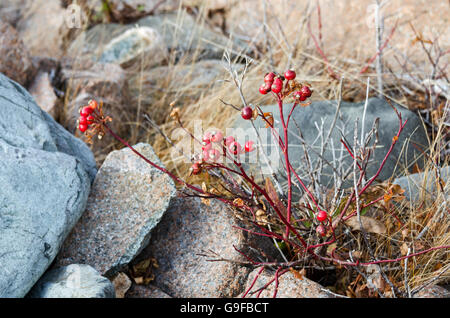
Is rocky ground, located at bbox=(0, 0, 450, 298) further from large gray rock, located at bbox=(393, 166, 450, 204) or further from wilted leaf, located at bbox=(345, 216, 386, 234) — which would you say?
wilted leaf, located at bbox=(345, 216, 386, 234)

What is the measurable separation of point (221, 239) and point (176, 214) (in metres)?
0.24

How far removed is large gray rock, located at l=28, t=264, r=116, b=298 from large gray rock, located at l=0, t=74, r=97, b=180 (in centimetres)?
48

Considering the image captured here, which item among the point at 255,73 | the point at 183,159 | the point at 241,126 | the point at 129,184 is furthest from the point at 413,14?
the point at 129,184

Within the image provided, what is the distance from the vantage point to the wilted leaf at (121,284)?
1.89 metres

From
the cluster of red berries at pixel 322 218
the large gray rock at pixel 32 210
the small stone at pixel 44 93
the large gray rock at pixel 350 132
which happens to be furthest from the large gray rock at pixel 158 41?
the cluster of red berries at pixel 322 218

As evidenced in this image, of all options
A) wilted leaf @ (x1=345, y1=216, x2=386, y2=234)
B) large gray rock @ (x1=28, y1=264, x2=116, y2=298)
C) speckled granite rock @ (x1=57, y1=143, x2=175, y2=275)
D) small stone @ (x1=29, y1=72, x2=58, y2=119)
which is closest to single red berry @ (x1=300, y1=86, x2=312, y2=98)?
wilted leaf @ (x1=345, y1=216, x2=386, y2=234)

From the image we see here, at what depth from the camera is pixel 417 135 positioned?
2.51 metres

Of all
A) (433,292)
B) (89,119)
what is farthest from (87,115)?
(433,292)

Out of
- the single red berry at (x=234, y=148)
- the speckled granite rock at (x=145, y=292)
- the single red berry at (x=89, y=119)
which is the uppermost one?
the single red berry at (x=89, y=119)

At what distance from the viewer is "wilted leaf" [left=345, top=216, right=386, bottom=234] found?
5.70 ft

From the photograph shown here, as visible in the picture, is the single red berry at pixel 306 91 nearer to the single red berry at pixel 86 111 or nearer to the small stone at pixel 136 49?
the single red berry at pixel 86 111

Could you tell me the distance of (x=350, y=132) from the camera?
2.44 meters

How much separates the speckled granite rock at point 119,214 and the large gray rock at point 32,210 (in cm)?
11
